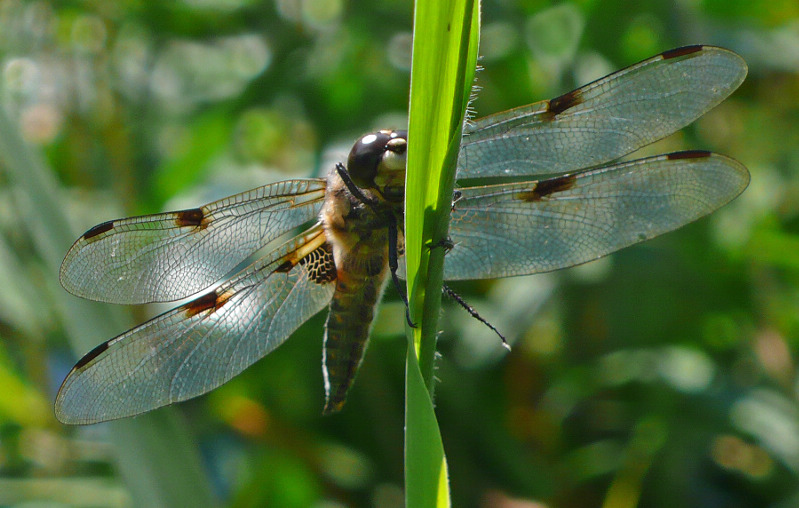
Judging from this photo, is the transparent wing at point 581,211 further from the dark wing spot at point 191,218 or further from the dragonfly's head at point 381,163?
the dark wing spot at point 191,218

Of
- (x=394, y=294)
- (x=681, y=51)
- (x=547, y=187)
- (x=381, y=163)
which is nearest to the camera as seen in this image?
(x=681, y=51)

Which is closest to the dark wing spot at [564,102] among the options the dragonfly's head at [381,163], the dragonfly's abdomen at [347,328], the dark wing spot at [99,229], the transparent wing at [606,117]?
the transparent wing at [606,117]

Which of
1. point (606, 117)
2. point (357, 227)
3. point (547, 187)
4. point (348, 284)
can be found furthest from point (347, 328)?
point (606, 117)

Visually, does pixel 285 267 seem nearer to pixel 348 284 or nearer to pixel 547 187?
pixel 348 284

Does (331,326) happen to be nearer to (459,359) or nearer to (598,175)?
(598,175)

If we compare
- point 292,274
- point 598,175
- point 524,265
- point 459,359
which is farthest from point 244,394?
point 598,175
